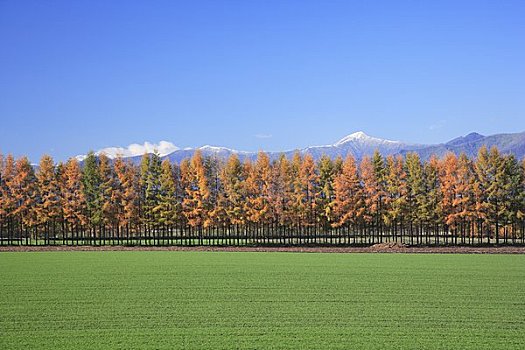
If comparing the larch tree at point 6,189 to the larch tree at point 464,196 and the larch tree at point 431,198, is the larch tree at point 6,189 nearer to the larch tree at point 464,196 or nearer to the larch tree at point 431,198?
the larch tree at point 431,198

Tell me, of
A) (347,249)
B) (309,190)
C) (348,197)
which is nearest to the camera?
(347,249)

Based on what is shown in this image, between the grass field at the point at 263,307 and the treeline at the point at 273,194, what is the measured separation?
113 feet

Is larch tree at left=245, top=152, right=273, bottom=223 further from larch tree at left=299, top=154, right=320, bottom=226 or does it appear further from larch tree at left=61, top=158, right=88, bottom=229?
larch tree at left=61, top=158, right=88, bottom=229

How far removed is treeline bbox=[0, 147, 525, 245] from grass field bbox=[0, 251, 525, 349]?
3449 cm

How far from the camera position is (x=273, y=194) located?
77500mm

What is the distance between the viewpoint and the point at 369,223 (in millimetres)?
79438

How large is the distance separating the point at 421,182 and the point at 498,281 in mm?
44230

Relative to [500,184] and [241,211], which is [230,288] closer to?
[241,211]

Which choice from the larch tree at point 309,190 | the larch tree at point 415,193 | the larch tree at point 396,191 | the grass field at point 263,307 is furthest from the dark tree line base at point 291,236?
the grass field at point 263,307

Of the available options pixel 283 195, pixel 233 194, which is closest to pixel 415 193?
pixel 283 195

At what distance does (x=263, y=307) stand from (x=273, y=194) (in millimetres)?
52778

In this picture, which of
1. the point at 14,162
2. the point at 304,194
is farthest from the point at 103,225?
the point at 304,194

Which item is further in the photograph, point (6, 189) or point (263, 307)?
point (6, 189)

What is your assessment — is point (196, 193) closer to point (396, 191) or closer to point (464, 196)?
point (396, 191)
